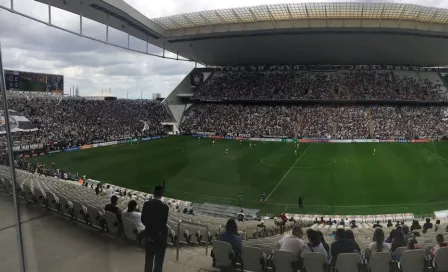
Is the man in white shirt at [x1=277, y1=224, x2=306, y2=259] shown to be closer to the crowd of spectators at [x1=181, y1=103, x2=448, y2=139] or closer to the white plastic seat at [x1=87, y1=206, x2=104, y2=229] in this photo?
the white plastic seat at [x1=87, y1=206, x2=104, y2=229]

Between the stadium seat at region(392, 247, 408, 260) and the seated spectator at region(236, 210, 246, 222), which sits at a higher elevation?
the stadium seat at region(392, 247, 408, 260)

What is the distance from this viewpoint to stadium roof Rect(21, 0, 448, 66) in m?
35.9

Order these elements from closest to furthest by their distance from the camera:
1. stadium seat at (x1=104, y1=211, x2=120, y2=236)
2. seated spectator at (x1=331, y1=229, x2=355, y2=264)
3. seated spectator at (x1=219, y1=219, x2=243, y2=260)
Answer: seated spectator at (x1=331, y1=229, x2=355, y2=264)
seated spectator at (x1=219, y1=219, x2=243, y2=260)
stadium seat at (x1=104, y1=211, x2=120, y2=236)

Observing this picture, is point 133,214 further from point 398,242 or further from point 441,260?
point 441,260

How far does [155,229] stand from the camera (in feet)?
14.5

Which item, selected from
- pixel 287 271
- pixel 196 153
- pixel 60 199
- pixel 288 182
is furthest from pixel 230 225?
pixel 196 153

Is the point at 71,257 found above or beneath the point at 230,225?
beneath

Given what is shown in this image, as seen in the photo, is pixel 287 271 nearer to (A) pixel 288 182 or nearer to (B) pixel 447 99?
(A) pixel 288 182

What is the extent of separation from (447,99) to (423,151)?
2175cm

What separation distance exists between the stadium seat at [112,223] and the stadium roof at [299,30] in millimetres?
25177

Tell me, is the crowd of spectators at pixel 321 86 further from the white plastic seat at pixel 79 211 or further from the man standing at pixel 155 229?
the man standing at pixel 155 229

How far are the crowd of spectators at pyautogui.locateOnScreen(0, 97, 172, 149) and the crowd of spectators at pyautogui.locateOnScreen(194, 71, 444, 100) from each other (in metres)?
14.6

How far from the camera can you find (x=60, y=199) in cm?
788

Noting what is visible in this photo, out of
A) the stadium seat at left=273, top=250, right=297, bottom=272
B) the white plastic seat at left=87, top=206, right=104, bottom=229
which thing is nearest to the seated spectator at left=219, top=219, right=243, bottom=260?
the stadium seat at left=273, top=250, right=297, bottom=272
